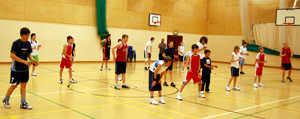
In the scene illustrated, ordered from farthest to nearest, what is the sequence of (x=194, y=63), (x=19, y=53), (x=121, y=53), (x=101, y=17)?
(x=101, y=17) < (x=121, y=53) < (x=194, y=63) < (x=19, y=53)

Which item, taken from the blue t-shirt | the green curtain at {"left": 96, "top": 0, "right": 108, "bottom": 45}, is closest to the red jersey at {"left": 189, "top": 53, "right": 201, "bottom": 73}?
the blue t-shirt

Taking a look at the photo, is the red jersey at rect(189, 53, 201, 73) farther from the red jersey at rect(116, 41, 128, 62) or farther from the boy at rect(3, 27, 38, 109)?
the boy at rect(3, 27, 38, 109)

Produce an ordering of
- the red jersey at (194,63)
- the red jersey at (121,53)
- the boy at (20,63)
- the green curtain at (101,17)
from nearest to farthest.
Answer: the boy at (20,63), the red jersey at (194,63), the red jersey at (121,53), the green curtain at (101,17)

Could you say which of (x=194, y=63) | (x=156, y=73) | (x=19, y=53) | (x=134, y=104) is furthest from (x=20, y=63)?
(x=194, y=63)

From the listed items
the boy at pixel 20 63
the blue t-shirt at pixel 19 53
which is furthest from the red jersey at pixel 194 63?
the blue t-shirt at pixel 19 53

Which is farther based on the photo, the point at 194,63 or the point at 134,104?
the point at 194,63

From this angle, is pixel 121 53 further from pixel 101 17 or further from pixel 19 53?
pixel 101 17

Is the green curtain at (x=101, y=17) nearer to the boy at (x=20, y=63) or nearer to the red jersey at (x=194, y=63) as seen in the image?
the red jersey at (x=194, y=63)

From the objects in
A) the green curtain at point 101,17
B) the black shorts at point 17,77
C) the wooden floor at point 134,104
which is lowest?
the wooden floor at point 134,104

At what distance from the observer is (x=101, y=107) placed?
598 cm

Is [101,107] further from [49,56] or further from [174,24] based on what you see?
[174,24]

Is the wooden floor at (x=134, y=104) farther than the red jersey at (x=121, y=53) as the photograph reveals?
No

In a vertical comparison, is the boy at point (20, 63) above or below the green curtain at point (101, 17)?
below

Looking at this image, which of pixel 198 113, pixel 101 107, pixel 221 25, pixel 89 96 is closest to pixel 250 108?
pixel 198 113
